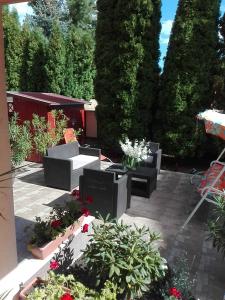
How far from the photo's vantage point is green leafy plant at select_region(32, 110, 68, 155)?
820 cm

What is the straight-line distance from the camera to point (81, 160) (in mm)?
7703

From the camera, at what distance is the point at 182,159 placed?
978 centimetres

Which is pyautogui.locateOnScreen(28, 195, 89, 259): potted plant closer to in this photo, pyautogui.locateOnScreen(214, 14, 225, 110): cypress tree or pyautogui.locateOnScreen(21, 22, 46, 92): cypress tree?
pyautogui.locateOnScreen(214, 14, 225, 110): cypress tree

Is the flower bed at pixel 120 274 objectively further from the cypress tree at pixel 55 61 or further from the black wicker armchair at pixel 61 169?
the cypress tree at pixel 55 61

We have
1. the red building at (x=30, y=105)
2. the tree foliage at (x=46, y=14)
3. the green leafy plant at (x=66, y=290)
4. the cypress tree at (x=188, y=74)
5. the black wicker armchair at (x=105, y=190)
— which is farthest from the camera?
the tree foliage at (x=46, y=14)

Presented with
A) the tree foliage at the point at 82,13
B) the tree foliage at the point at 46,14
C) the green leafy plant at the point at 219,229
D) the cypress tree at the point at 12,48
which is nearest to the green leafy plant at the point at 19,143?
the green leafy plant at the point at 219,229

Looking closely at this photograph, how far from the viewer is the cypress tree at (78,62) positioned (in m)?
13.9

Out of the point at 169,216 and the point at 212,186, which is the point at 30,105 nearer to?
the point at 169,216

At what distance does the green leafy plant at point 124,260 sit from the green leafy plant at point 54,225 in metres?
0.77

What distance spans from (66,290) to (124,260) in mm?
600

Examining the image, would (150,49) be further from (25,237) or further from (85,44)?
(25,237)

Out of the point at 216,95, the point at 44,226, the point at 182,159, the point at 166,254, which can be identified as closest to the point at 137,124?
the point at 182,159

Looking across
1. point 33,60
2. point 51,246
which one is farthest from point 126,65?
point 51,246

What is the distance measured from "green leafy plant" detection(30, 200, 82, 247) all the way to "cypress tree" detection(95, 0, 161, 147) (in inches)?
234
